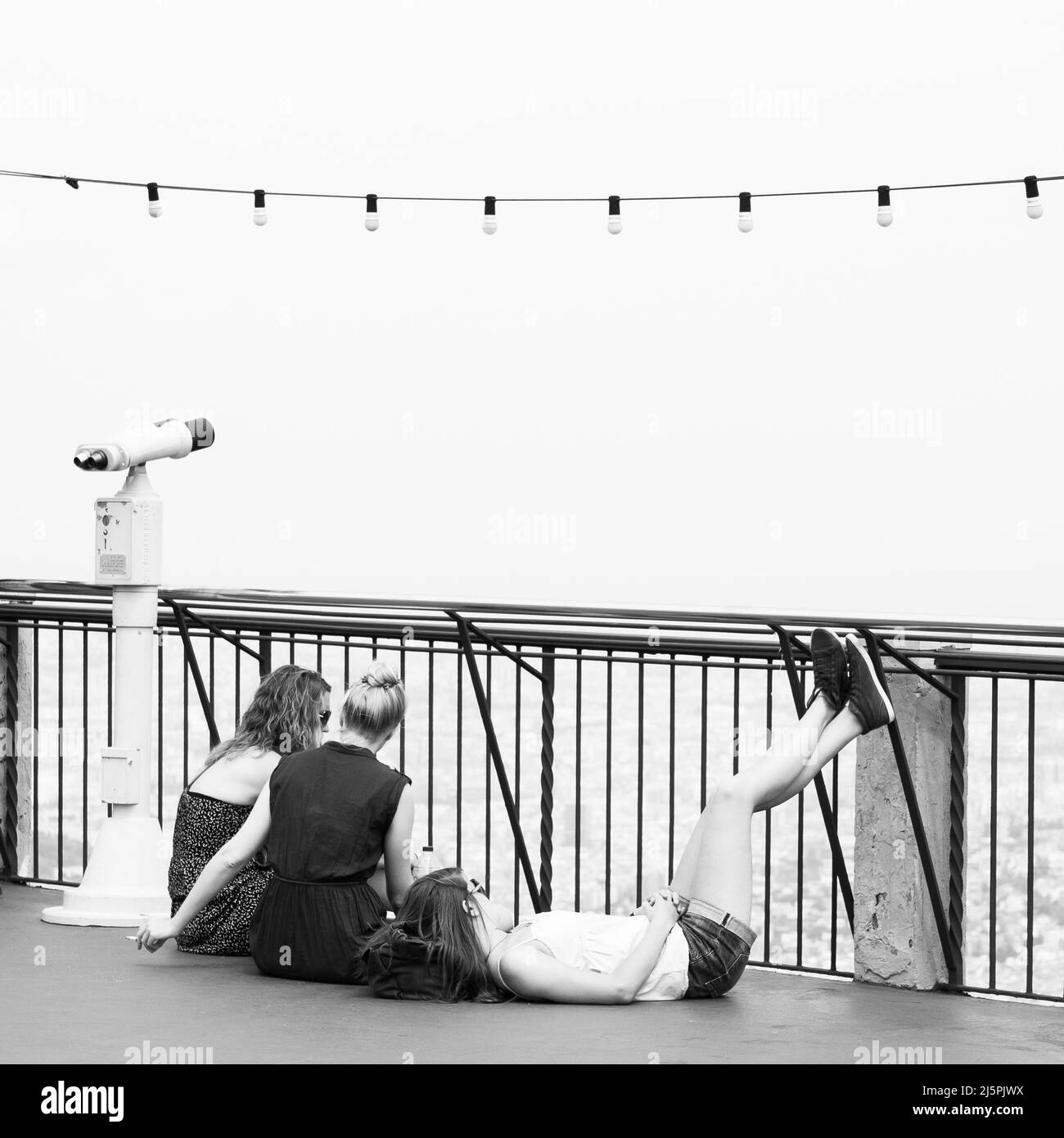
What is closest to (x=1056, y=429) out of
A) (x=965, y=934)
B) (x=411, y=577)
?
(x=411, y=577)

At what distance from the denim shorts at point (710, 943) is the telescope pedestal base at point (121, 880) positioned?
241 centimetres

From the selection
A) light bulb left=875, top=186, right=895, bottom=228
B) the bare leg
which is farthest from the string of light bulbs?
the bare leg

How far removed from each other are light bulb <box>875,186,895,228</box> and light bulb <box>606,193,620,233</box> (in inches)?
51.2

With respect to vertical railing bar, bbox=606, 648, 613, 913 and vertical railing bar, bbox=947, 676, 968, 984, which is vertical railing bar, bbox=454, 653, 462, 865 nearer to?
vertical railing bar, bbox=606, 648, 613, 913

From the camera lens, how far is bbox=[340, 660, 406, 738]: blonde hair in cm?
544

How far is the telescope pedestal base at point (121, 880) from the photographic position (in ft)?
21.5

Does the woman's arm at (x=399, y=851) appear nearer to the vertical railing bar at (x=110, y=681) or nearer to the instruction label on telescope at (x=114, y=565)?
the instruction label on telescope at (x=114, y=565)

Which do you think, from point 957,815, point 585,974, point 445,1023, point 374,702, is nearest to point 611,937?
point 585,974

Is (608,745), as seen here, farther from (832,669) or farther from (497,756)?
(832,669)

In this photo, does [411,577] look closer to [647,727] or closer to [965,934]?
[647,727]

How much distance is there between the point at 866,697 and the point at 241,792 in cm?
223

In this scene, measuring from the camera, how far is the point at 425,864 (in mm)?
5707

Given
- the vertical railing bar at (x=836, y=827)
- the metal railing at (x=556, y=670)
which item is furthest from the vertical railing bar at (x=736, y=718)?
the vertical railing bar at (x=836, y=827)
